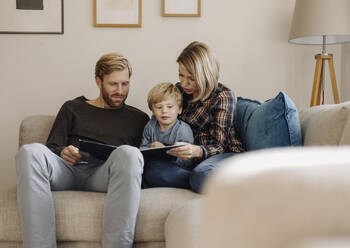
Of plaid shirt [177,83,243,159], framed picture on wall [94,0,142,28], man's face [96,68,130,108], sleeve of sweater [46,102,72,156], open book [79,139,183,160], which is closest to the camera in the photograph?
open book [79,139,183,160]

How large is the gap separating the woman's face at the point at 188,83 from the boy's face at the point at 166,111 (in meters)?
0.13

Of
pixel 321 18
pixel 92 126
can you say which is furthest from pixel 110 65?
pixel 321 18

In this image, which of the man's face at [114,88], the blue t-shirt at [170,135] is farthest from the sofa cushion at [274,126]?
the man's face at [114,88]

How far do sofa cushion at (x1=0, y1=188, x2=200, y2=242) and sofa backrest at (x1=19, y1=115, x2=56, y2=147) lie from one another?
625mm

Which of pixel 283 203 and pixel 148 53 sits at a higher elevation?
pixel 148 53

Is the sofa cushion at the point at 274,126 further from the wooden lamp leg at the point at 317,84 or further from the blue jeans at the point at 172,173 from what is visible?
the wooden lamp leg at the point at 317,84

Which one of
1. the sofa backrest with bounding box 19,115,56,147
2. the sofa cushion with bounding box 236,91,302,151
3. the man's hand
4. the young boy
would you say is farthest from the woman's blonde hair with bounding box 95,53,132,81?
the sofa cushion with bounding box 236,91,302,151

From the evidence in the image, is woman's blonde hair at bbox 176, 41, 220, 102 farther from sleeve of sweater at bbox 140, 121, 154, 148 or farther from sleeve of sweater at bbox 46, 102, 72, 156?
sleeve of sweater at bbox 46, 102, 72, 156

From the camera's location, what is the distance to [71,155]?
6.18 ft

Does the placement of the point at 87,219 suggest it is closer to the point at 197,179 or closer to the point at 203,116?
the point at 197,179

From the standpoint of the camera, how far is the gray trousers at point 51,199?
1.54 metres

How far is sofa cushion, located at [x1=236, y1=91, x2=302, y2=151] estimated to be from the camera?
173cm

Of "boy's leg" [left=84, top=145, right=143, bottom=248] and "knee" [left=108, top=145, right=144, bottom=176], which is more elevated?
"knee" [left=108, top=145, right=144, bottom=176]

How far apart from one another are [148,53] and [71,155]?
114cm
